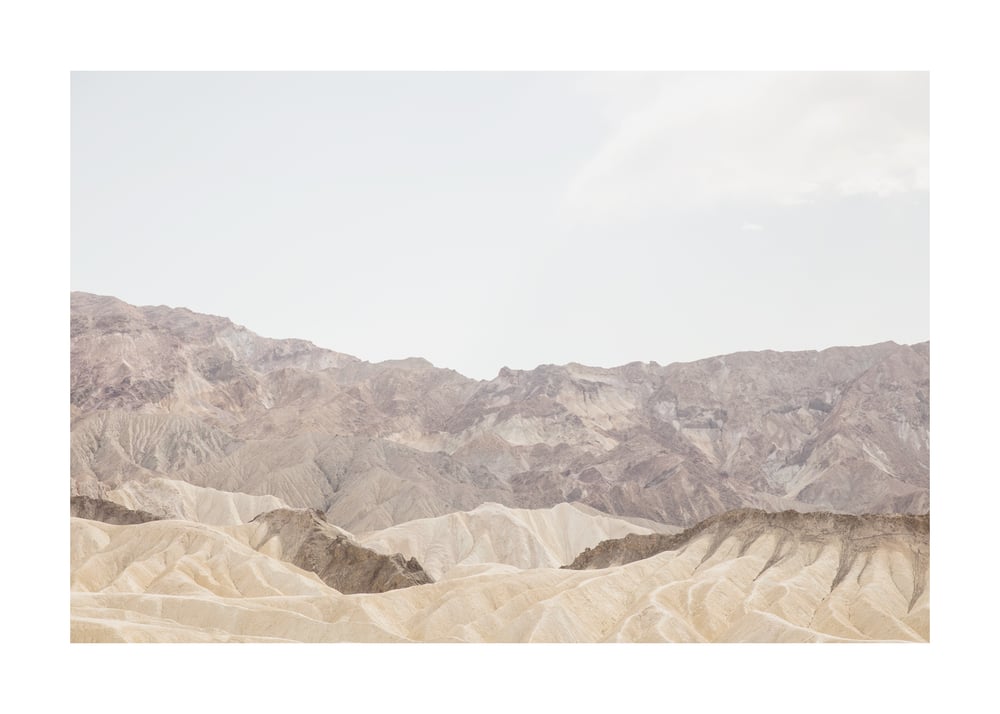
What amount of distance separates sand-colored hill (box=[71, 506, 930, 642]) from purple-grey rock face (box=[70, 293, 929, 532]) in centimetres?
5081

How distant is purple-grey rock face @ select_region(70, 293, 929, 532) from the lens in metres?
117

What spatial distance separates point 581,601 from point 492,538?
4516 centimetres

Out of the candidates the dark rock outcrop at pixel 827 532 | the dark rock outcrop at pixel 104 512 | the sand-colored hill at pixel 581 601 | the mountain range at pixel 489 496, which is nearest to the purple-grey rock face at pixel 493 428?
the mountain range at pixel 489 496

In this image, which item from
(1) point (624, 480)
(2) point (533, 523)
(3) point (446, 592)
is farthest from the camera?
(1) point (624, 480)

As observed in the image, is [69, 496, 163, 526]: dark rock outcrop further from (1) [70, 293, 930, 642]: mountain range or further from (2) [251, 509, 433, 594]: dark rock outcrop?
(2) [251, 509, 433, 594]: dark rock outcrop

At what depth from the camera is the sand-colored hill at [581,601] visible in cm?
4200

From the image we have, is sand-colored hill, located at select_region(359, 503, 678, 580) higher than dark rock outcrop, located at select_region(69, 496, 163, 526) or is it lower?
lower

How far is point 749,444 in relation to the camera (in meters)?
160

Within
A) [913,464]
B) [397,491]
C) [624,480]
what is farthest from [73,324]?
[913,464]

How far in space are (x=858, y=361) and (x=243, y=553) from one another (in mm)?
135566

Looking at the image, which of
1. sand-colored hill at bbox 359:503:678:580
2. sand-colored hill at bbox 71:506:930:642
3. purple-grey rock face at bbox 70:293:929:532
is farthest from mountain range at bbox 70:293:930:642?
purple-grey rock face at bbox 70:293:929:532

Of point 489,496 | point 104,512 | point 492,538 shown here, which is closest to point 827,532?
point 492,538
